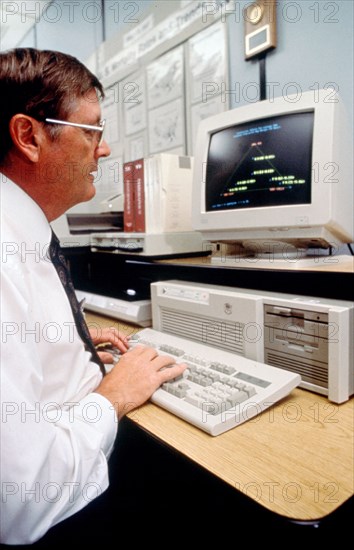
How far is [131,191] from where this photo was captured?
4.93ft

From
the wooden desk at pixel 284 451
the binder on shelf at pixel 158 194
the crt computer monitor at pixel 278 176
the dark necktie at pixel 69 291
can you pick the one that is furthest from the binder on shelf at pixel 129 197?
the wooden desk at pixel 284 451

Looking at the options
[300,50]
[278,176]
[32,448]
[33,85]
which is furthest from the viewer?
[300,50]

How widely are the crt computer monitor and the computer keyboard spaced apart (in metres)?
0.35

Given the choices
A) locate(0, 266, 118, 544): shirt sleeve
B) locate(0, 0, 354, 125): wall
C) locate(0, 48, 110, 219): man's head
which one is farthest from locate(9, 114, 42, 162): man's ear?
locate(0, 0, 354, 125): wall

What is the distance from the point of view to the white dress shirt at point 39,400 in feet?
1.81

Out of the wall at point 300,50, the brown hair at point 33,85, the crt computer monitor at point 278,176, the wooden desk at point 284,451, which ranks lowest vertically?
the wooden desk at point 284,451

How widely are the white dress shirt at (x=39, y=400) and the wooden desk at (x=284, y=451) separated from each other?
0.41ft

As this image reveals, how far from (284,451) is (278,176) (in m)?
0.66

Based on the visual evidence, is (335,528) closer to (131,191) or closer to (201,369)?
(201,369)

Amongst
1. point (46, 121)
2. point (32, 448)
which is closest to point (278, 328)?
point (32, 448)

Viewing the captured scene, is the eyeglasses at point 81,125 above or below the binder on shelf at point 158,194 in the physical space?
above

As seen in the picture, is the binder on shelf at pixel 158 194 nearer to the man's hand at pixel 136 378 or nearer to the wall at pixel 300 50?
the wall at pixel 300 50

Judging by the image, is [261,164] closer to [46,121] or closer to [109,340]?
[46,121]

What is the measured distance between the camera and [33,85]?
0.80 meters
